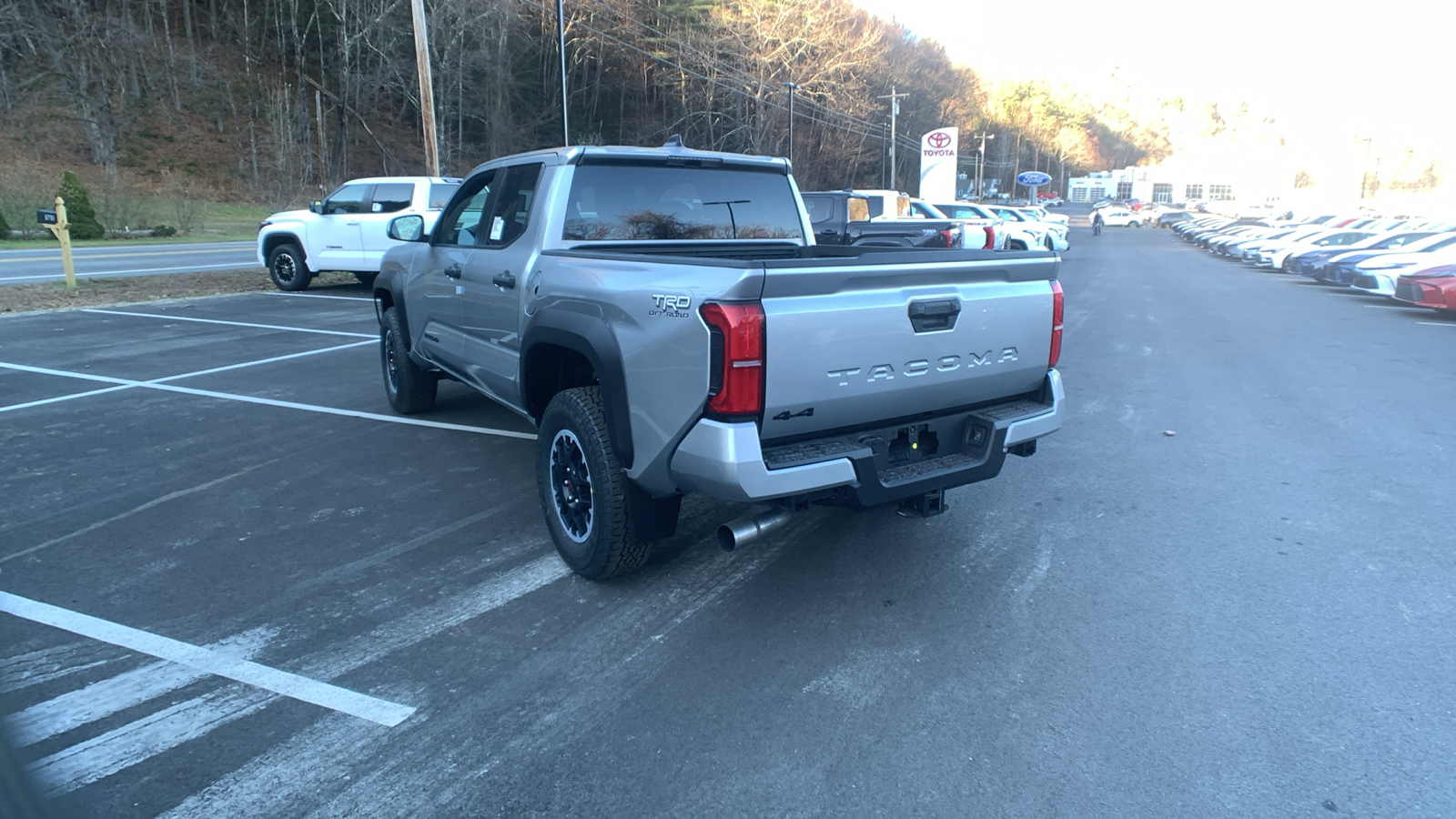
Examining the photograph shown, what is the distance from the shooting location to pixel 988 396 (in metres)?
4.32

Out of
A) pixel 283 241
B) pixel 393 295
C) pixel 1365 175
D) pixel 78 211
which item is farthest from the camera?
pixel 1365 175

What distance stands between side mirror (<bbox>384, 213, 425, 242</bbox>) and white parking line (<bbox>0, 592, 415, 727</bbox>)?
10.8 ft

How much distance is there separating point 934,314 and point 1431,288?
14529 millimetres

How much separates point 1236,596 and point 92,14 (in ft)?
178

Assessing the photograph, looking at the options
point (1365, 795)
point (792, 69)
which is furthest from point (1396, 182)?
point (1365, 795)

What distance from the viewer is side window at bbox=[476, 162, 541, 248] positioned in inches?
199

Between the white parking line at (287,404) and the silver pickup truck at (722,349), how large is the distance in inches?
60.9

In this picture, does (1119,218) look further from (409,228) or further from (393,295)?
(409,228)

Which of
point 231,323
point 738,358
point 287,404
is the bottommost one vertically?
point 287,404

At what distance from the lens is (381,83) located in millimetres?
45938

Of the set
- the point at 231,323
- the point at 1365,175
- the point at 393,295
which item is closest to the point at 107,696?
the point at 393,295

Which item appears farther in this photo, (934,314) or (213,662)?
(934,314)

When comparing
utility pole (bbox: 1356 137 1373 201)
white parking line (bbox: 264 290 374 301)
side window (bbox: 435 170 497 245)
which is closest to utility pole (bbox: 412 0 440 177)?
white parking line (bbox: 264 290 374 301)

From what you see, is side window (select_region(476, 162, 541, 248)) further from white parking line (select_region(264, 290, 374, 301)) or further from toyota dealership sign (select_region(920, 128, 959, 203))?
toyota dealership sign (select_region(920, 128, 959, 203))
